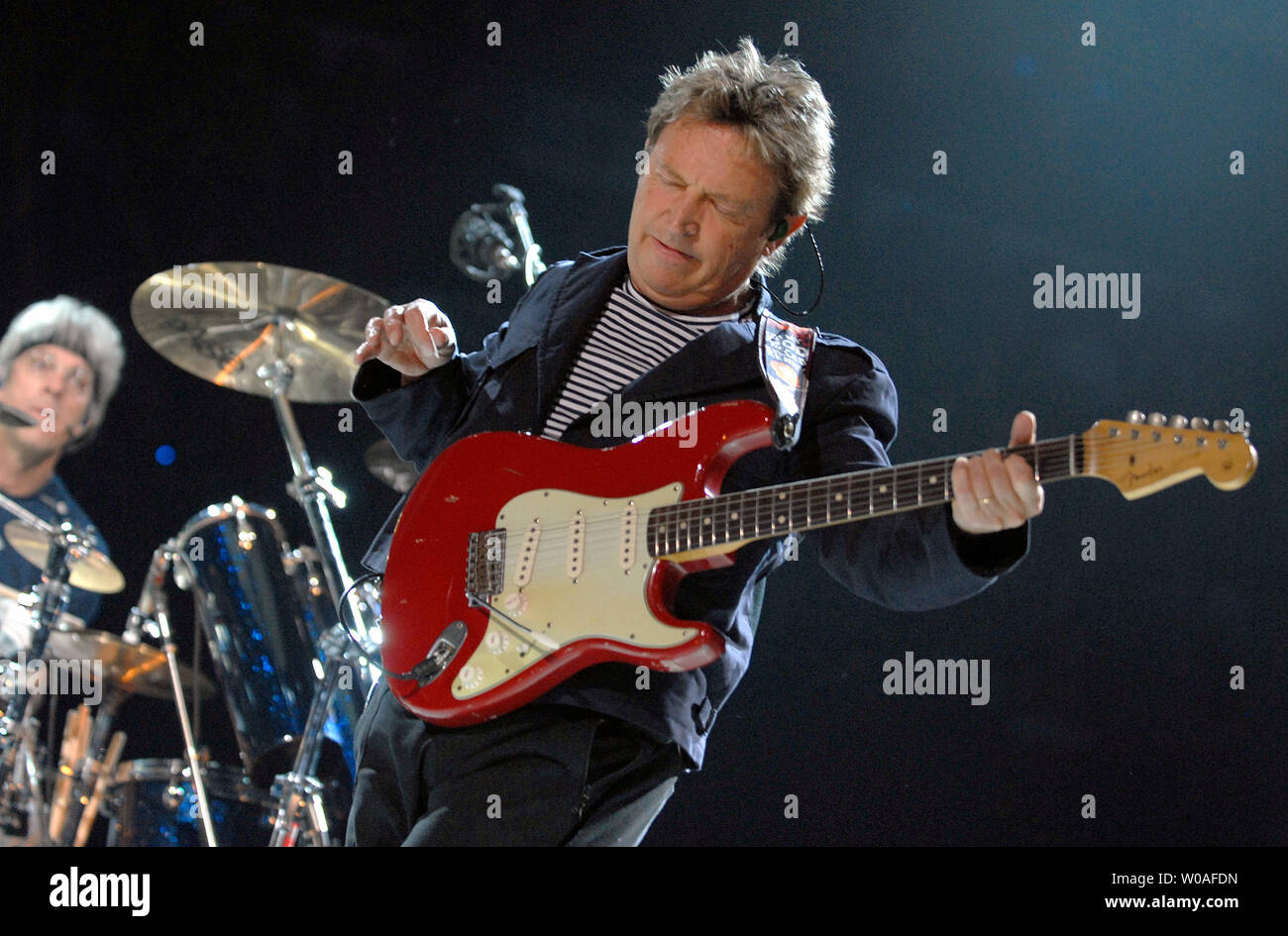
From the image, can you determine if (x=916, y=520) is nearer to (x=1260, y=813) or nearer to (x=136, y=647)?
(x=1260, y=813)

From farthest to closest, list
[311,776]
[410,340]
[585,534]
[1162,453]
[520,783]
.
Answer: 1. [311,776]
2. [410,340]
3. [585,534]
4. [520,783]
5. [1162,453]

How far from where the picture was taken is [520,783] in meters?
1.79

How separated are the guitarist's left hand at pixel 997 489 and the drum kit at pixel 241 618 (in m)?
2.02

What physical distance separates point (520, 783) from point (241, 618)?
6.65ft

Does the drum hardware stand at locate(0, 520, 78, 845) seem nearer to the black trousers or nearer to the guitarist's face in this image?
the black trousers

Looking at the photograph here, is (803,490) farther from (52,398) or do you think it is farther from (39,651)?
(52,398)

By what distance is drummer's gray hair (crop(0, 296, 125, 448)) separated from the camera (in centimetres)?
393

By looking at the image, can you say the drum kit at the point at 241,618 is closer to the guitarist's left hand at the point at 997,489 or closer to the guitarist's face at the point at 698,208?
the guitarist's face at the point at 698,208

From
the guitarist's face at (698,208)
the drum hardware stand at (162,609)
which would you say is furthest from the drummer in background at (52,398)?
the guitarist's face at (698,208)

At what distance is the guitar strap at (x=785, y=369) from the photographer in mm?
1869

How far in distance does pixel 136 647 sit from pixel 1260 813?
3339mm

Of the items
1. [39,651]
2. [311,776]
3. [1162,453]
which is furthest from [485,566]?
[39,651]

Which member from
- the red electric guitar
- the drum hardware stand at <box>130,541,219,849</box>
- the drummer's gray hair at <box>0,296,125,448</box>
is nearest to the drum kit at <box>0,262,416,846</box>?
the drum hardware stand at <box>130,541,219,849</box>

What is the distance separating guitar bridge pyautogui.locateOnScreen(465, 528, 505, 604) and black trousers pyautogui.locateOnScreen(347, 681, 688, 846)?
0.21m
